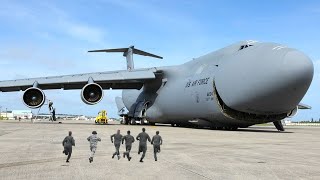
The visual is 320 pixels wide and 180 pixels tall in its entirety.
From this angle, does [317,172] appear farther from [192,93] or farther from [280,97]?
[192,93]

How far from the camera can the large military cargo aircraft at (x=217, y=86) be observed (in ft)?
76.4

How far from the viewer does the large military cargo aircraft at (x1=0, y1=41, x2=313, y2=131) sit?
2330cm

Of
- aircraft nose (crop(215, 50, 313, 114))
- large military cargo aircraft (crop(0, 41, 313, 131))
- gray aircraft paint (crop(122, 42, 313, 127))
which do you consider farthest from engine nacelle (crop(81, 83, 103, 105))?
aircraft nose (crop(215, 50, 313, 114))

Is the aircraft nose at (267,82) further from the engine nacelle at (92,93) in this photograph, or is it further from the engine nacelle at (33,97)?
the engine nacelle at (33,97)

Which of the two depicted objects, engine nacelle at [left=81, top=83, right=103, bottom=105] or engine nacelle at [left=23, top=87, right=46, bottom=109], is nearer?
engine nacelle at [left=81, top=83, right=103, bottom=105]

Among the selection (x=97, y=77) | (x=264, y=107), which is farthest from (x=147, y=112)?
(x=264, y=107)

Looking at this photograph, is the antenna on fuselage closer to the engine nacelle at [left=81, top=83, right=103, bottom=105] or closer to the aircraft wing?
the aircraft wing

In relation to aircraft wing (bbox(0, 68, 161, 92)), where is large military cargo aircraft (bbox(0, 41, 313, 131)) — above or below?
below

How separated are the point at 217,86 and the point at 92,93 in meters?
11.4

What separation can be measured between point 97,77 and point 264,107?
15.3 metres

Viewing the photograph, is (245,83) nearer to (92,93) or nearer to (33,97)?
(92,93)

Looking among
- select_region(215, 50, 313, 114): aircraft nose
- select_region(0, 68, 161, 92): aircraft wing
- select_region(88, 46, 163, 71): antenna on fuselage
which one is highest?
select_region(88, 46, 163, 71): antenna on fuselage

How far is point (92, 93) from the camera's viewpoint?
1304 inches

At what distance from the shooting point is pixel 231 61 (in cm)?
2581
